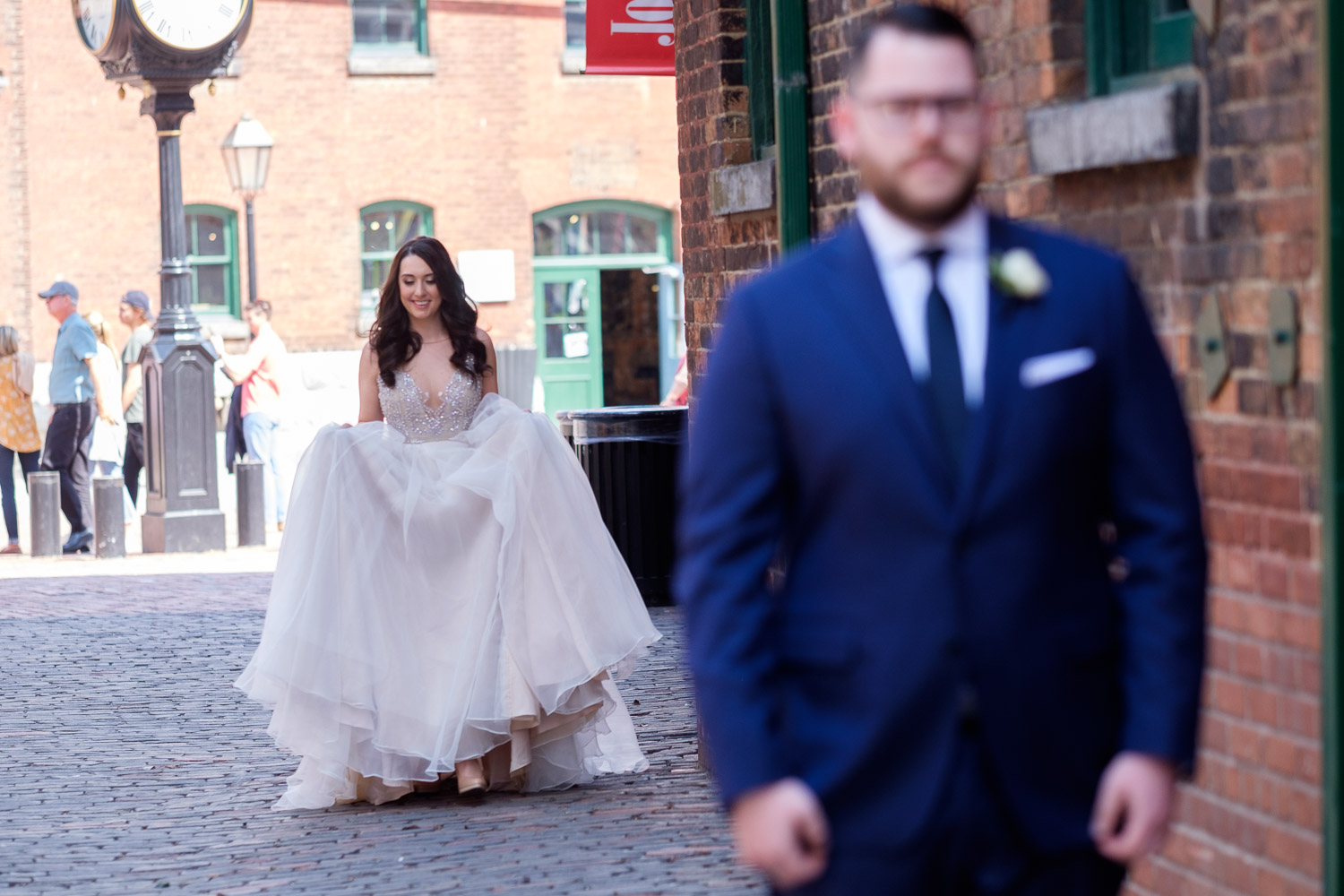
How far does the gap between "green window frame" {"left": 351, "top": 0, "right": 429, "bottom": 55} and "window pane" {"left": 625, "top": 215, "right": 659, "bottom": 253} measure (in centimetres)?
403

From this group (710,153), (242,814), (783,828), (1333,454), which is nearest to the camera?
(783,828)

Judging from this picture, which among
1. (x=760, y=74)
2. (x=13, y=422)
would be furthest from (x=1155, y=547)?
(x=13, y=422)

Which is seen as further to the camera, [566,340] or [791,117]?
[566,340]

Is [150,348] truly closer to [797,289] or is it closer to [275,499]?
[275,499]

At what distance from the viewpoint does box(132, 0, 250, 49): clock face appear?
15148 millimetres

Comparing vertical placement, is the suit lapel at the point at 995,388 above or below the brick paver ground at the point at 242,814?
above

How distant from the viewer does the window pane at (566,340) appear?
1143 inches

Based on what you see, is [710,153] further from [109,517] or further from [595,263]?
[595,263]

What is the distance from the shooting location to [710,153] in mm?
7273

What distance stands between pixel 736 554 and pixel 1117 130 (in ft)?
6.83

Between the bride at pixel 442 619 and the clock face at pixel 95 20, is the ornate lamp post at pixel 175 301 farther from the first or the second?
the bride at pixel 442 619

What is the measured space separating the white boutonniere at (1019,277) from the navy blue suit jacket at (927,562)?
3 centimetres

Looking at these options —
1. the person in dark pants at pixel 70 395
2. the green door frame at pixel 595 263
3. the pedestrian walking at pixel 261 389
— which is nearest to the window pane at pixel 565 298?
the green door frame at pixel 595 263

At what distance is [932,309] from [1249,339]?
1.53 m
